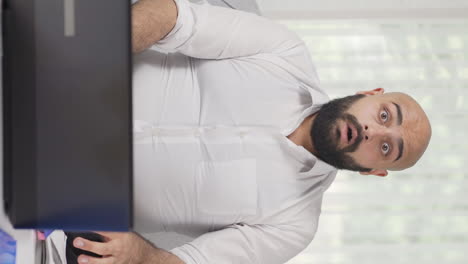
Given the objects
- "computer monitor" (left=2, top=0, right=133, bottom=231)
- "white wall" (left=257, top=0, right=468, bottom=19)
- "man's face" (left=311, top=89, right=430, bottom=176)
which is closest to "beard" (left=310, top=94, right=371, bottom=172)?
"man's face" (left=311, top=89, right=430, bottom=176)

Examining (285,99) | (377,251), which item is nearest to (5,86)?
(285,99)

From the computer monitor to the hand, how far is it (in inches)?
9.7

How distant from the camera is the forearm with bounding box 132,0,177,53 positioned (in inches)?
45.0

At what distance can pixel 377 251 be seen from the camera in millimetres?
1829

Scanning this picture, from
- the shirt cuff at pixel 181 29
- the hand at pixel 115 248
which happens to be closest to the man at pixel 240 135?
the shirt cuff at pixel 181 29

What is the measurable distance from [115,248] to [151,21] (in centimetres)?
52

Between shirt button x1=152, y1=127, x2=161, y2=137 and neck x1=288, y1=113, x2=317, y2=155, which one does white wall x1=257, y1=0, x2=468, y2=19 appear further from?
shirt button x1=152, y1=127, x2=161, y2=137

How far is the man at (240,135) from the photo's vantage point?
130 centimetres

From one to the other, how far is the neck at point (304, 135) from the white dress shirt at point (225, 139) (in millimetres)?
39

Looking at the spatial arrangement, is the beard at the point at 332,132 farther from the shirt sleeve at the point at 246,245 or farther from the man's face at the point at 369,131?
the shirt sleeve at the point at 246,245

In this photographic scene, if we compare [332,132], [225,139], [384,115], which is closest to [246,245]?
[225,139]

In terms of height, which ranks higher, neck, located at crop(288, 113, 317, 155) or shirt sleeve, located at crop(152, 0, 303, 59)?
shirt sleeve, located at crop(152, 0, 303, 59)

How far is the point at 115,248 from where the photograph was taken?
982mm

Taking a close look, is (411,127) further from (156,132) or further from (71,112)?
(71,112)
